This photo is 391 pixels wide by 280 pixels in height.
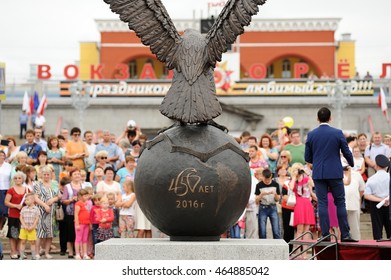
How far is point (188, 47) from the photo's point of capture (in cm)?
1191

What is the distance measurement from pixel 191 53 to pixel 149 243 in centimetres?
246

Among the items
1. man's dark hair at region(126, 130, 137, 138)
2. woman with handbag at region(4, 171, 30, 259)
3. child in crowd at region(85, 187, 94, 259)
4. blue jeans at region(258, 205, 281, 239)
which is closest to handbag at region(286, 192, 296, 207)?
blue jeans at region(258, 205, 281, 239)

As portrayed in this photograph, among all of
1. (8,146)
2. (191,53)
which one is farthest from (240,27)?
(8,146)

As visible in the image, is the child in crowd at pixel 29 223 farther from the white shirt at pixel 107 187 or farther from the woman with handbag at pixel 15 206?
the white shirt at pixel 107 187

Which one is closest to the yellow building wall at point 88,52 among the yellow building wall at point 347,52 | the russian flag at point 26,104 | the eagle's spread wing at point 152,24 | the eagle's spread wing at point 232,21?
the yellow building wall at point 347,52

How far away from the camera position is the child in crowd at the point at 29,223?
17.4 m

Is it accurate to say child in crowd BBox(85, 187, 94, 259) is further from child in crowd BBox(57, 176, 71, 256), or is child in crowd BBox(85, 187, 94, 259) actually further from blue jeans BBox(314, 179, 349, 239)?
blue jeans BBox(314, 179, 349, 239)

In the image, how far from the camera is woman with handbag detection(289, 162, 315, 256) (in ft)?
57.6

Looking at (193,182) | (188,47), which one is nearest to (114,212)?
(188,47)

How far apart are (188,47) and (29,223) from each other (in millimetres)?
6862

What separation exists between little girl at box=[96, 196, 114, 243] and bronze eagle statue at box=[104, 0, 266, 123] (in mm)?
6399

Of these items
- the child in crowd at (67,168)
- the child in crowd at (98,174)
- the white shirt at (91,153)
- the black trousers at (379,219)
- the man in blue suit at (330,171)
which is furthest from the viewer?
the white shirt at (91,153)

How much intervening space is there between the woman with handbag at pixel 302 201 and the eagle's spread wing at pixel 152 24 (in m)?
6.42
